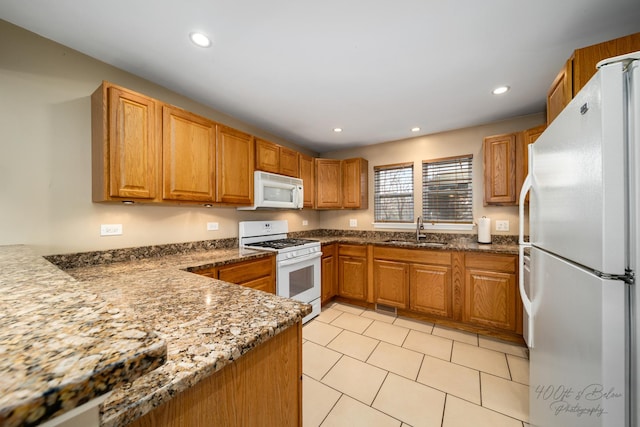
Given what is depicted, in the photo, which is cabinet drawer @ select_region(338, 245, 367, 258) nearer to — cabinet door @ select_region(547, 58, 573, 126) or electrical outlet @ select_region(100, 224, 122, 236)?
cabinet door @ select_region(547, 58, 573, 126)

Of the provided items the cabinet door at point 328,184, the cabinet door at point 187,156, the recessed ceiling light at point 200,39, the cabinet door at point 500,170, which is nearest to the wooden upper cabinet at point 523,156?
the cabinet door at point 500,170

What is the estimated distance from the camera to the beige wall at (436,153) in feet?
8.96

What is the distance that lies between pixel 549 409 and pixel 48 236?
2944 mm

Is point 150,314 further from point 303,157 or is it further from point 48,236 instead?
point 303,157

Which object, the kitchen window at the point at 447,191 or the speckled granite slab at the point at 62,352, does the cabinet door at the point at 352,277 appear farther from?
the speckled granite slab at the point at 62,352

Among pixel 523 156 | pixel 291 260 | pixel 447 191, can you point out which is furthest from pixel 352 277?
pixel 523 156

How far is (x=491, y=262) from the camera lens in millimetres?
2361

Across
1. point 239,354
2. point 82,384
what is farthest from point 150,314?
point 82,384

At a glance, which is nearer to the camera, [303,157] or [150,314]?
[150,314]

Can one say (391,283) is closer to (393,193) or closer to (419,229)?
(419,229)

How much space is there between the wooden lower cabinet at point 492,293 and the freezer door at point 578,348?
1.26 metres

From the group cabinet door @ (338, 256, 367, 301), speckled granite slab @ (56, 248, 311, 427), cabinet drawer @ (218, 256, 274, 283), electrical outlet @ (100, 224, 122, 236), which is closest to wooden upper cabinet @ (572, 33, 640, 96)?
speckled granite slab @ (56, 248, 311, 427)

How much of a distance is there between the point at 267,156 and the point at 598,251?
2.63 meters

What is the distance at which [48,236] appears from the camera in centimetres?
154
